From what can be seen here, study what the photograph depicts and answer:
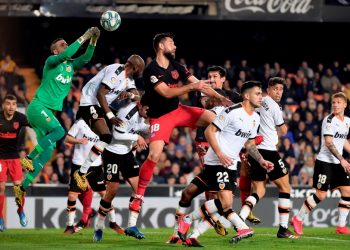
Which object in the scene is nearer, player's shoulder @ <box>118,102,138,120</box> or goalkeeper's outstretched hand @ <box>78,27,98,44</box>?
goalkeeper's outstretched hand @ <box>78,27,98,44</box>

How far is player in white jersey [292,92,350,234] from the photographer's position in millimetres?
17016

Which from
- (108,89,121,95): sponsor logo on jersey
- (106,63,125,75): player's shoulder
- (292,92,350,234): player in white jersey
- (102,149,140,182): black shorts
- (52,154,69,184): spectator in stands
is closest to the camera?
(106,63,125,75): player's shoulder

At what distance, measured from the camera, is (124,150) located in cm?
1686

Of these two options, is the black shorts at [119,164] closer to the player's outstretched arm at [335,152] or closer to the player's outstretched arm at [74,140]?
the player's outstretched arm at [74,140]

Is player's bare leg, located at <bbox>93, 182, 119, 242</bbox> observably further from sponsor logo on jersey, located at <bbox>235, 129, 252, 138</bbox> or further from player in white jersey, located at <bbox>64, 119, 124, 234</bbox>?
sponsor logo on jersey, located at <bbox>235, 129, 252, 138</bbox>

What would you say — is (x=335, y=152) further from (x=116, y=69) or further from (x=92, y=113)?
(x=92, y=113)

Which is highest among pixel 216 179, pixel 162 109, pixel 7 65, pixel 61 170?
pixel 7 65

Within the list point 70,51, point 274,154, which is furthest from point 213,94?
point 70,51

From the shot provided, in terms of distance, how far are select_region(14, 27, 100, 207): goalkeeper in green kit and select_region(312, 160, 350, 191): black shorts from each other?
15.1 feet

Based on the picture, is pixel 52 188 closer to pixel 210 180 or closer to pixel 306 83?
pixel 210 180

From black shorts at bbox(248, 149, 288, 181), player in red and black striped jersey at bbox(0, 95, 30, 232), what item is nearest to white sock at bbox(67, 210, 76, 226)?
player in red and black striped jersey at bbox(0, 95, 30, 232)

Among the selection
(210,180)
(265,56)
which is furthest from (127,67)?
(265,56)

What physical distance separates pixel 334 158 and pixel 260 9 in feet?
43.9

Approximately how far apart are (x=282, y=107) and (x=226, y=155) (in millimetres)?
8796
